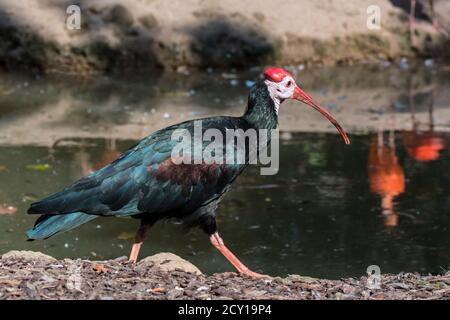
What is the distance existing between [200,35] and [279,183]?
18.7 feet

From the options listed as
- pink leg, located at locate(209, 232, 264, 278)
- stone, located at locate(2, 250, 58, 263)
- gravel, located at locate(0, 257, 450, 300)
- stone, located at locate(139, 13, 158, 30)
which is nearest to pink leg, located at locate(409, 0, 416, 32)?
stone, located at locate(139, 13, 158, 30)

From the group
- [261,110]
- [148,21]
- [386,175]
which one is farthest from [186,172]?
[148,21]

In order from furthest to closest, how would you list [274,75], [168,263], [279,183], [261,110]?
[279,183] → [274,75] → [261,110] → [168,263]

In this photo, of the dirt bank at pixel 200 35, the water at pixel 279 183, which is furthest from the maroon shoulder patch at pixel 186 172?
the dirt bank at pixel 200 35

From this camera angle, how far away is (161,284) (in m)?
5.81

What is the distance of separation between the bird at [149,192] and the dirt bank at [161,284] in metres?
0.32

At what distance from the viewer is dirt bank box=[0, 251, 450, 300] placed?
5.57 m

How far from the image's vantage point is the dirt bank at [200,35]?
14375 mm

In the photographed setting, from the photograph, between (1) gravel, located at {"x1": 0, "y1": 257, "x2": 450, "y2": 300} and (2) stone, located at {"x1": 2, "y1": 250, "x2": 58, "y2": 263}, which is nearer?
(1) gravel, located at {"x1": 0, "y1": 257, "x2": 450, "y2": 300}

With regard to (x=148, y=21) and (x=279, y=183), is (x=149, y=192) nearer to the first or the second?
(x=279, y=183)

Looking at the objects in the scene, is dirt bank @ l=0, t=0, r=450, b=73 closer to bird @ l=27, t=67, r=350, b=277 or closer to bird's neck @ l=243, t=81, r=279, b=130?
bird's neck @ l=243, t=81, r=279, b=130

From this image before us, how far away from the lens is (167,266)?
6.49 m

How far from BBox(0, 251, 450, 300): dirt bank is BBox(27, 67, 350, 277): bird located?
32 cm

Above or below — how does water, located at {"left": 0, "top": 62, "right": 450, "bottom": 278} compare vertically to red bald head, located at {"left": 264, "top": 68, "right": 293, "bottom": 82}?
below
